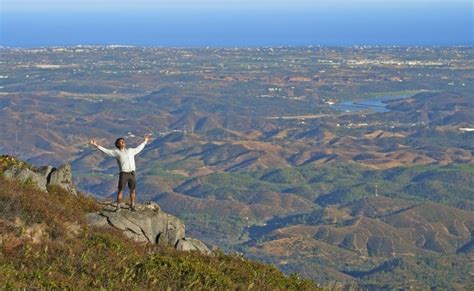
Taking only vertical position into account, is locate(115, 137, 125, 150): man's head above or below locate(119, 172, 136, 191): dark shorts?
above

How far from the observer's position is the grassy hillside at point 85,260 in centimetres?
1655

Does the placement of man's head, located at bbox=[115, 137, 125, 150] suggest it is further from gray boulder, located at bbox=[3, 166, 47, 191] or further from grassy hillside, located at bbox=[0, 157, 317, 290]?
gray boulder, located at bbox=[3, 166, 47, 191]

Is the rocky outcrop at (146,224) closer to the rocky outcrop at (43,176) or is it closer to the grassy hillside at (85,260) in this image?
the grassy hillside at (85,260)

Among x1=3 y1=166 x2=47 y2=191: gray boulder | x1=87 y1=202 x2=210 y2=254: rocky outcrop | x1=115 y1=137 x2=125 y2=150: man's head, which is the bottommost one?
x1=87 y1=202 x2=210 y2=254: rocky outcrop

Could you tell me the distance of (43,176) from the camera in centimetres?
2502

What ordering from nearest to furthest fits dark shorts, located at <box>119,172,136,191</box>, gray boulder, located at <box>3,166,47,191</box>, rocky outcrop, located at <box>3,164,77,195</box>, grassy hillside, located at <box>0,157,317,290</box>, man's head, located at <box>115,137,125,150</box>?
grassy hillside, located at <box>0,157,317,290</box> → man's head, located at <box>115,137,125,150</box> → dark shorts, located at <box>119,172,136,191</box> → gray boulder, located at <box>3,166,47,191</box> → rocky outcrop, located at <box>3,164,77,195</box>

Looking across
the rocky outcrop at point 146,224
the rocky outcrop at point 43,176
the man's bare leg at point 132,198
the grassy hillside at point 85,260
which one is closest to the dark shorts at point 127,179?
the man's bare leg at point 132,198

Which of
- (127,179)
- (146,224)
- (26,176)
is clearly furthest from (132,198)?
(26,176)

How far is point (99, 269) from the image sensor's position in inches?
680

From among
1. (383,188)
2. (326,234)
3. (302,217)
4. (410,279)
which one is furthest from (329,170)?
(410,279)

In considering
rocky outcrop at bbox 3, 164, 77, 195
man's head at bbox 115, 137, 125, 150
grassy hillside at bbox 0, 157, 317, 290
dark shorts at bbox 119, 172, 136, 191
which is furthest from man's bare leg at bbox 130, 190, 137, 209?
rocky outcrop at bbox 3, 164, 77, 195

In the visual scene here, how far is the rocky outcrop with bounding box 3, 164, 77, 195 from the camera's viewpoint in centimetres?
2377

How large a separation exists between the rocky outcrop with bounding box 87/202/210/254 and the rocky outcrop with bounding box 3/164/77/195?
172 cm

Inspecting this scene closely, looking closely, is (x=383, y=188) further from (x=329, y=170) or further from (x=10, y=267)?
(x=10, y=267)
